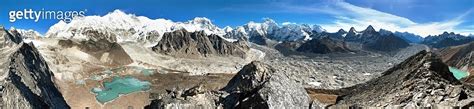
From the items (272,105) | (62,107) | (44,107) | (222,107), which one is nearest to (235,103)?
(222,107)

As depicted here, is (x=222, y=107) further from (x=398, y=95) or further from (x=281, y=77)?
(x=398, y=95)

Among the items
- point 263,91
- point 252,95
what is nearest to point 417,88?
point 263,91

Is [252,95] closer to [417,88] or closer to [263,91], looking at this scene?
[263,91]

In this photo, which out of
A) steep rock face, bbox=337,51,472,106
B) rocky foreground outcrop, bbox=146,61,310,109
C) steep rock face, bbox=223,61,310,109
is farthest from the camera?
rocky foreground outcrop, bbox=146,61,310,109

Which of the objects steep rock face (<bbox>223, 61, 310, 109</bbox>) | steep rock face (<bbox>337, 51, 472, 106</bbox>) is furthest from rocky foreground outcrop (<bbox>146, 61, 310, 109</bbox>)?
steep rock face (<bbox>337, 51, 472, 106</bbox>)

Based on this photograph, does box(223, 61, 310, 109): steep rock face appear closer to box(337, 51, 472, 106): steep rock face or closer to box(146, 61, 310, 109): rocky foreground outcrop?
box(146, 61, 310, 109): rocky foreground outcrop

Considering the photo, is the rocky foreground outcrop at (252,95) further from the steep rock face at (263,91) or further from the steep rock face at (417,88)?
the steep rock face at (417,88)
